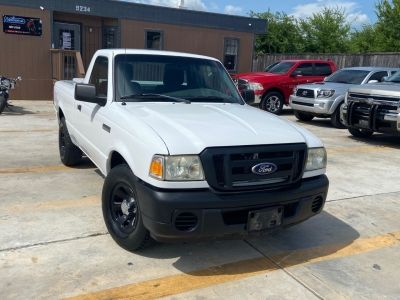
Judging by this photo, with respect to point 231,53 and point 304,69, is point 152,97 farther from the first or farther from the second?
point 231,53

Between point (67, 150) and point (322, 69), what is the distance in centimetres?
1132

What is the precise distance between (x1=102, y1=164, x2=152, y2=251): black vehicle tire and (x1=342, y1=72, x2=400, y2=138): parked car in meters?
6.98

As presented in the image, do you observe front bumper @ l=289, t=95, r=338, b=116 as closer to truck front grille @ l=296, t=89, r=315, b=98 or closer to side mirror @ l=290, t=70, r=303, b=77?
truck front grille @ l=296, t=89, r=315, b=98

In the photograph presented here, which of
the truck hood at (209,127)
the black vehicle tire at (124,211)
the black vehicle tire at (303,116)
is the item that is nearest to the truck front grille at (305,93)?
the black vehicle tire at (303,116)

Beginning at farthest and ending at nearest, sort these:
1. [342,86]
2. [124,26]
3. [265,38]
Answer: [265,38], [124,26], [342,86]

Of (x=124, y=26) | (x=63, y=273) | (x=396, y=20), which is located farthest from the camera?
Result: (x=396, y=20)

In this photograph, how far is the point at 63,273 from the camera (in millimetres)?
3473

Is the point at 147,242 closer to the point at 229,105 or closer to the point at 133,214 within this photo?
the point at 133,214

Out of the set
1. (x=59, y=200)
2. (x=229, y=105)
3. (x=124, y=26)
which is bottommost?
(x=59, y=200)

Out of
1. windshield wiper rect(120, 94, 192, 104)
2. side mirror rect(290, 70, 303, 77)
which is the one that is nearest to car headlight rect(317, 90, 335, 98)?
side mirror rect(290, 70, 303, 77)

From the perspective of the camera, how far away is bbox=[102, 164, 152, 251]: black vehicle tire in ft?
12.0

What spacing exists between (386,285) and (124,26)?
15468 millimetres

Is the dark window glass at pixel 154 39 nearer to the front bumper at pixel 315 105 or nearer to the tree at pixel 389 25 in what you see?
the front bumper at pixel 315 105

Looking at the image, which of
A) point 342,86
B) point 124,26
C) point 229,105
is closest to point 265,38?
point 124,26
